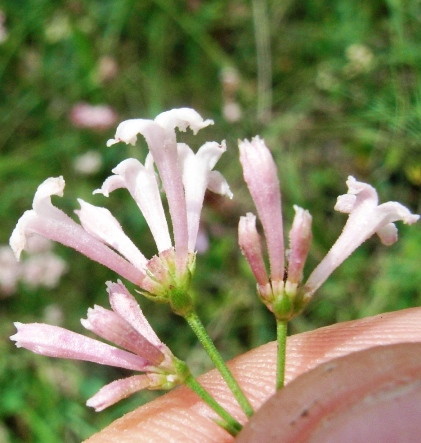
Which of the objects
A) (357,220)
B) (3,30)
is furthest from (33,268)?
(357,220)

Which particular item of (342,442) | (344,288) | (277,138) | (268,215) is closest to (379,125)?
(277,138)

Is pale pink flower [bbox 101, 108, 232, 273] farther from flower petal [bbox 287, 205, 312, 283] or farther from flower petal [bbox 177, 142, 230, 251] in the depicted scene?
flower petal [bbox 287, 205, 312, 283]

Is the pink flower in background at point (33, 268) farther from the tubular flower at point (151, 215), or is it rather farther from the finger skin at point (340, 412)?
the finger skin at point (340, 412)

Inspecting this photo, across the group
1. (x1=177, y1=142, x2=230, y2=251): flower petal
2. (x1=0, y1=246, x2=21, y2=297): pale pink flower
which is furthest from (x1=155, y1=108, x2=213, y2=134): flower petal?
(x1=0, y1=246, x2=21, y2=297): pale pink flower

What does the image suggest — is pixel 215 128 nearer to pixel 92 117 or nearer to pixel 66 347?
pixel 92 117

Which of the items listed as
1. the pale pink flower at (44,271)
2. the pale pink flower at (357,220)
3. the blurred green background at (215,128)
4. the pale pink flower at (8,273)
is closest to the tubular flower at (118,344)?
the pale pink flower at (357,220)

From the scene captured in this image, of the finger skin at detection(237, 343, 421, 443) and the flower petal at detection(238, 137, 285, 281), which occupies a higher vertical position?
the flower petal at detection(238, 137, 285, 281)
